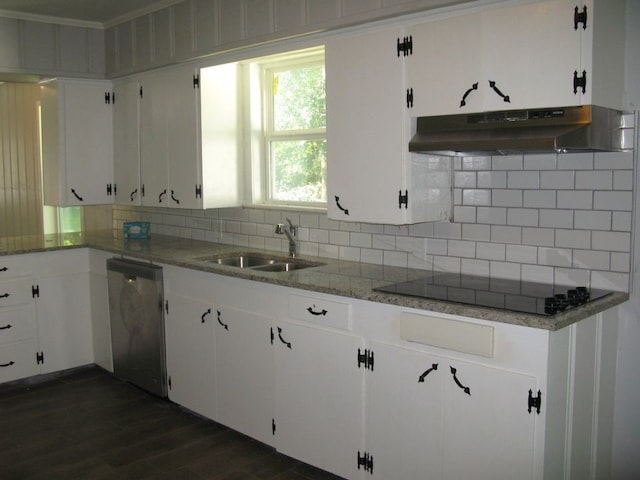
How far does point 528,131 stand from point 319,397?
149 cm

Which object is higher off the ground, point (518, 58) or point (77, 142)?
point (518, 58)

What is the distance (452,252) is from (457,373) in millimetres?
848

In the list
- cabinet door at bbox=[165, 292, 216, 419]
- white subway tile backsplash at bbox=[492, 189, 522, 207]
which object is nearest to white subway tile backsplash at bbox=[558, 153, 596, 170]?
white subway tile backsplash at bbox=[492, 189, 522, 207]

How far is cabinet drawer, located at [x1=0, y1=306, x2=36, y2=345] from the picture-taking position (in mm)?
4348

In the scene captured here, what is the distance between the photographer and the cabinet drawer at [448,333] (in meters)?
2.38

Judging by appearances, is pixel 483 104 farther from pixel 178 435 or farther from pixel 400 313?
pixel 178 435

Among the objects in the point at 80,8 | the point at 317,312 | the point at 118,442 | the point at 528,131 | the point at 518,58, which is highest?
the point at 80,8

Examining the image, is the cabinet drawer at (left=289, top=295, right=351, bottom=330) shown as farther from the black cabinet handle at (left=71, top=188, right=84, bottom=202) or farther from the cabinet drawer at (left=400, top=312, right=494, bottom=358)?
the black cabinet handle at (left=71, top=188, right=84, bottom=202)

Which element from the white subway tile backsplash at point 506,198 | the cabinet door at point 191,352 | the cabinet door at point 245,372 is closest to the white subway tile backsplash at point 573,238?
the white subway tile backsplash at point 506,198

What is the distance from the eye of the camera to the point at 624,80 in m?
2.62

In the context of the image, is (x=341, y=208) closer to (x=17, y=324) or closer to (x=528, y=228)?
(x=528, y=228)

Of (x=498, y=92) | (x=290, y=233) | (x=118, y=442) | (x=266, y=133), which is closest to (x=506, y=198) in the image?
(x=498, y=92)

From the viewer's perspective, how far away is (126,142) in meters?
4.82

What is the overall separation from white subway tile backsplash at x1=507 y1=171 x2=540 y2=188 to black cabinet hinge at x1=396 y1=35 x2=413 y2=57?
699 millimetres
